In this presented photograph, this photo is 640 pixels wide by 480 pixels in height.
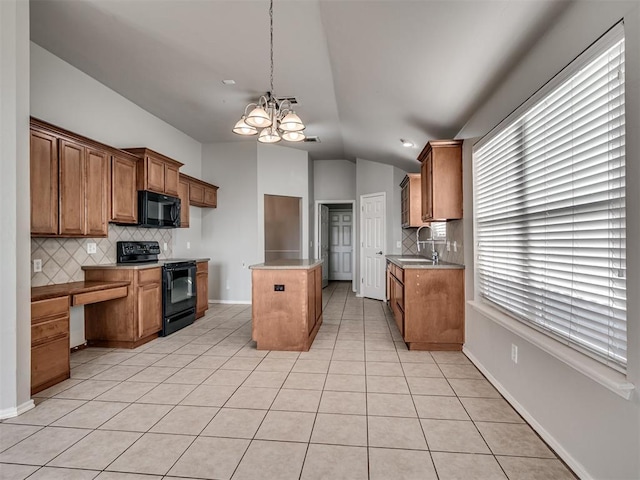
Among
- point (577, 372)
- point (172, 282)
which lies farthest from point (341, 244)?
point (577, 372)

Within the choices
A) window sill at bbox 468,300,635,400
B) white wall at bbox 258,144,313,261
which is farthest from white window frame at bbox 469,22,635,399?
white wall at bbox 258,144,313,261

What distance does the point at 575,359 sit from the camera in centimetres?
167

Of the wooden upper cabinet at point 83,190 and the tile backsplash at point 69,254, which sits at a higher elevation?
the wooden upper cabinet at point 83,190

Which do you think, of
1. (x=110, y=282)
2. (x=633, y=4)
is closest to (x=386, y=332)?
(x=110, y=282)

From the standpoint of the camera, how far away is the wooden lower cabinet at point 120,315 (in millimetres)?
3697

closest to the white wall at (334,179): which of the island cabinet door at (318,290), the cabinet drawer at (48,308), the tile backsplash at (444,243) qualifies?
the tile backsplash at (444,243)

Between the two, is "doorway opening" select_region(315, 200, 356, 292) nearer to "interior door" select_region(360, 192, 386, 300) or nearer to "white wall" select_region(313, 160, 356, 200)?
"white wall" select_region(313, 160, 356, 200)

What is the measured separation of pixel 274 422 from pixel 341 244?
7.79 m

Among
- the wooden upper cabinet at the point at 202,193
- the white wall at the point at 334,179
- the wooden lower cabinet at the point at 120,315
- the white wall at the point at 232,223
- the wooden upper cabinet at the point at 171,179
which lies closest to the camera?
the wooden lower cabinet at the point at 120,315

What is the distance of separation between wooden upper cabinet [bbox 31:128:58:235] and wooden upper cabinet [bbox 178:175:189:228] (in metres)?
2.07

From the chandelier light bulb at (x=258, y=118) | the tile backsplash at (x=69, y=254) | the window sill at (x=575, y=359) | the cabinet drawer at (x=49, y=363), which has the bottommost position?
the cabinet drawer at (x=49, y=363)

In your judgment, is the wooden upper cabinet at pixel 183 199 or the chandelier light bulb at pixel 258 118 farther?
the wooden upper cabinet at pixel 183 199

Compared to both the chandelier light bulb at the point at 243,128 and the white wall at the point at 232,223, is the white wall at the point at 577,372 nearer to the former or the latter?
the chandelier light bulb at the point at 243,128

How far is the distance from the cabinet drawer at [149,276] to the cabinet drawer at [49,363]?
1.02m
